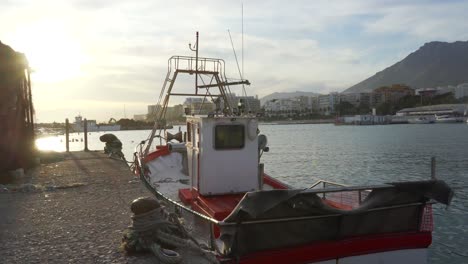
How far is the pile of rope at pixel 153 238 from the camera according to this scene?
19.5ft

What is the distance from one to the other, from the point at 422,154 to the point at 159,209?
42924 mm

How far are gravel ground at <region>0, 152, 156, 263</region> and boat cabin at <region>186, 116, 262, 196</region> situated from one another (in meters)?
2.02

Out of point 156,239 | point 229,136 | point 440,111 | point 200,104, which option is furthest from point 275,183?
point 440,111

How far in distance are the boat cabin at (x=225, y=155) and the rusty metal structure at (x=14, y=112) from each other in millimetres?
8054

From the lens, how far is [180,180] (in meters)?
14.2

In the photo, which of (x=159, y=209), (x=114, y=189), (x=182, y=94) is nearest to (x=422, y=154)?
(x=182, y=94)

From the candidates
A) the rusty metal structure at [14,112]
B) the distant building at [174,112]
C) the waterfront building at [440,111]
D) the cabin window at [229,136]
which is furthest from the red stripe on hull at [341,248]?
the waterfront building at [440,111]

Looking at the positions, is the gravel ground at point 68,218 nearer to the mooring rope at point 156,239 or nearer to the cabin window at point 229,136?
the mooring rope at point 156,239

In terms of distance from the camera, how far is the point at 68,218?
320 inches

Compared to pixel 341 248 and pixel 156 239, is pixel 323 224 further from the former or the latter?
pixel 156 239

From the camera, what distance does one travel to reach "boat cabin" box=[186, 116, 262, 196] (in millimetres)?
9664

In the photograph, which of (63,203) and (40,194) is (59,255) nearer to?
(63,203)

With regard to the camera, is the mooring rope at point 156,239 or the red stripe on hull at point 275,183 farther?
the red stripe on hull at point 275,183

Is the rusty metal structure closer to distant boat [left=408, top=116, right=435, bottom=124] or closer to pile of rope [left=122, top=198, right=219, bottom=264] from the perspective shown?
pile of rope [left=122, top=198, right=219, bottom=264]
